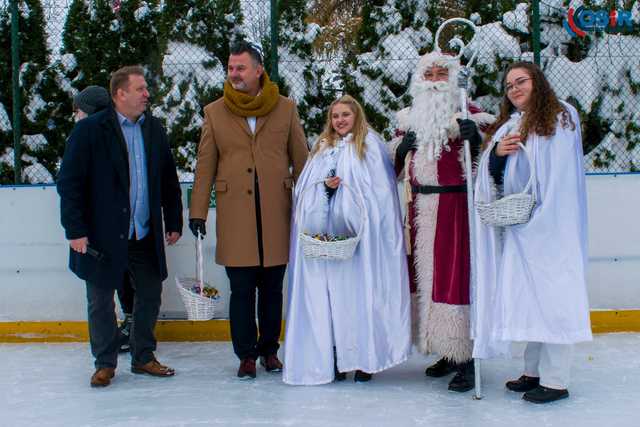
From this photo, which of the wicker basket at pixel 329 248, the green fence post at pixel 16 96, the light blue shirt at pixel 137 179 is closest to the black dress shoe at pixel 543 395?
the wicker basket at pixel 329 248

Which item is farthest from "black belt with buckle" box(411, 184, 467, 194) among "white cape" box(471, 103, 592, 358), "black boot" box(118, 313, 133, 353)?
"black boot" box(118, 313, 133, 353)

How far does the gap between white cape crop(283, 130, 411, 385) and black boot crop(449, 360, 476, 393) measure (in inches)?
10.6

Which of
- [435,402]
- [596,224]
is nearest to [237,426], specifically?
[435,402]

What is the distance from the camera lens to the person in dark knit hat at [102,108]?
4867mm

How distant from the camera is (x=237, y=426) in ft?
12.3

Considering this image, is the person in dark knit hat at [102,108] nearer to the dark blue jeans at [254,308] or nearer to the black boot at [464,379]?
the dark blue jeans at [254,308]

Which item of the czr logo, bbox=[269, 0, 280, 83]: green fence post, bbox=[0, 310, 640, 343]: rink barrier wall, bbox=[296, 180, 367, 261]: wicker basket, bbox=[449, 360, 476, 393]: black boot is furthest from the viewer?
the czr logo

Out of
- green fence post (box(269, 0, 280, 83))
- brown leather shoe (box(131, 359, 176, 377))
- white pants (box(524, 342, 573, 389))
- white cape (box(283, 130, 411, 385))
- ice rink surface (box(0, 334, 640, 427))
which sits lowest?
ice rink surface (box(0, 334, 640, 427))

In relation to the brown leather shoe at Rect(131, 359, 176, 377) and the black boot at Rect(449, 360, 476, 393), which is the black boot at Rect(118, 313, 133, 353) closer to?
the brown leather shoe at Rect(131, 359, 176, 377)

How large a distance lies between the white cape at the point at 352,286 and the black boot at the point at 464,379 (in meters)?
0.27

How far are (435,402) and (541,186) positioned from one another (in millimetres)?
1134

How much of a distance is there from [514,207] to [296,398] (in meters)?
1.40

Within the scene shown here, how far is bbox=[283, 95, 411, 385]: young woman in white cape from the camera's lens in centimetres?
432

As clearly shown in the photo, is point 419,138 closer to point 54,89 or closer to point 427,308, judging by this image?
point 427,308
